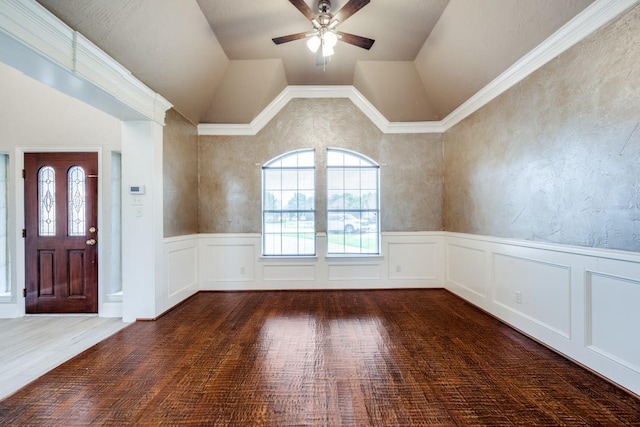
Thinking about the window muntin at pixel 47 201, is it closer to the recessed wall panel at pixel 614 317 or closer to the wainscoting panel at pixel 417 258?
the wainscoting panel at pixel 417 258

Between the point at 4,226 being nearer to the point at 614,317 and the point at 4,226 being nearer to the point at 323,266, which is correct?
the point at 323,266

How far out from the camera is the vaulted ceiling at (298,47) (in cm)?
239

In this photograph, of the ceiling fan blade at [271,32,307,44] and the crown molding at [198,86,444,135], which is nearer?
the ceiling fan blade at [271,32,307,44]

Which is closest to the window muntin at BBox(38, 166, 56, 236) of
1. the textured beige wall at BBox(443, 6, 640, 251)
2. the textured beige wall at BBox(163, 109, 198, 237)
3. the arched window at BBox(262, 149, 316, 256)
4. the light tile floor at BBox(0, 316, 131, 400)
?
the light tile floor at BBox(0, 316, 131, 400)

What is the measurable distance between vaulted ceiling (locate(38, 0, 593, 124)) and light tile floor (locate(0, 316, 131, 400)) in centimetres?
273

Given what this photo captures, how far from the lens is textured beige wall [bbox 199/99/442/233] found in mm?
4551

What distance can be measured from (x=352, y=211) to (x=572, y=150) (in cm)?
288

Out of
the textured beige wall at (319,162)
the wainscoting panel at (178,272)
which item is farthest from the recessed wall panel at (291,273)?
the wainscoting panel at (178,272)

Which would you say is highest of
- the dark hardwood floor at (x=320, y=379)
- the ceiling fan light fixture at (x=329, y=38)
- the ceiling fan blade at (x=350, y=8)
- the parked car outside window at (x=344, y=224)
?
the ceiling fan blade at (x=350, y=8)

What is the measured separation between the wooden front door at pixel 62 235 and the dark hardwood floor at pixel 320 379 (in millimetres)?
1114

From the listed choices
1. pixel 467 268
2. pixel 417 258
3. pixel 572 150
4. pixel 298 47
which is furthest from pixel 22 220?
pixel 572 150

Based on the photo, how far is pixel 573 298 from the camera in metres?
2.30

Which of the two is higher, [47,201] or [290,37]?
[290,37]

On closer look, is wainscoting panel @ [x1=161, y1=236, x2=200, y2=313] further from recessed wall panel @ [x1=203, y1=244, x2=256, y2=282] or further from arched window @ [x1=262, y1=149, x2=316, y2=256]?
arched window @ [x1=262, y1=149, x2=316, y2=256]
